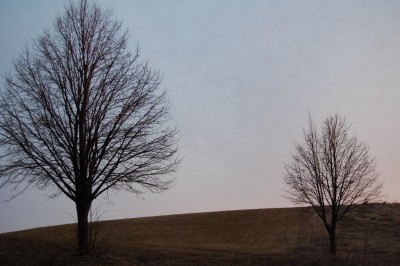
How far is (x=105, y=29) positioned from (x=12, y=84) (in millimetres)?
4076

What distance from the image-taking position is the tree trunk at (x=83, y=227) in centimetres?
1619

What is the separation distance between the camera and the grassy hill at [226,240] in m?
17.7

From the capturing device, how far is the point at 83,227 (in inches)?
641

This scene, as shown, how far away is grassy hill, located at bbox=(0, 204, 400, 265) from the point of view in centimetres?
1767

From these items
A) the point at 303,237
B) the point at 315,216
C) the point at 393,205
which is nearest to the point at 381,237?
the point at 303,237

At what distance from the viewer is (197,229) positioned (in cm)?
4306

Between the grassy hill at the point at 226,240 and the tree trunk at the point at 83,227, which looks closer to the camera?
the tree trunk at the point at 83,227

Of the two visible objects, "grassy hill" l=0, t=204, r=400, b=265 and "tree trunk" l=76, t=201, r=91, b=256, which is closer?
"tree trunk" l=76, t=201, r=91, b=256

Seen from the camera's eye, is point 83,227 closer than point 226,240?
Yes

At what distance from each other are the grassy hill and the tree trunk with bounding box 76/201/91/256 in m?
0.55

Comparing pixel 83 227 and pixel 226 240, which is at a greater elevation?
pixel 83 227

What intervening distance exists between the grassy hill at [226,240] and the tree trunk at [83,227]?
0.55 metres

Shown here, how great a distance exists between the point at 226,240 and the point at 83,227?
22.9m

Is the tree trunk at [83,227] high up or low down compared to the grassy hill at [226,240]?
up
